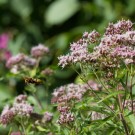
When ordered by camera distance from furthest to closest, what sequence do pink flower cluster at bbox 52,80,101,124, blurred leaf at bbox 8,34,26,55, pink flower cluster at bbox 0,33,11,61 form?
blurred leaf at bbox 8,34,26,55
pink flower cluster at bbox 0,33,11,61
pink flower cluster at bbox 52,80,101,124

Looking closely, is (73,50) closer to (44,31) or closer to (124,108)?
(124,108)

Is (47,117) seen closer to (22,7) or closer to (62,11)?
(62,11)

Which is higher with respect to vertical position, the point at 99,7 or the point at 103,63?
the point at 99,7

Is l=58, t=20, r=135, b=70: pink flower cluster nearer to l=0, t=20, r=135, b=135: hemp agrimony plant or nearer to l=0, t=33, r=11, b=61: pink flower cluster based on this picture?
l=0, t=20, r=135, b=135: hemp agrimony plant

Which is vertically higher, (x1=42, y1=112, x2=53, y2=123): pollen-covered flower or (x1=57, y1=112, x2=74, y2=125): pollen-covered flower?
(x1=42, y1=112, x2=53, y2=123): pollen-covered flower

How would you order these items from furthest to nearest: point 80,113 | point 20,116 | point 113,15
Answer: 1. point 113,15
2. point 20,116
3. point 80,113

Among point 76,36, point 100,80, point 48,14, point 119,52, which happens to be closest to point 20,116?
point 100,80

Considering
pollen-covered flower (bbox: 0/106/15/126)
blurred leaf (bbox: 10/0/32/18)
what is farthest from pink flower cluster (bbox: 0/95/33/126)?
blurred leaf (bbox: 10/0/32/18)

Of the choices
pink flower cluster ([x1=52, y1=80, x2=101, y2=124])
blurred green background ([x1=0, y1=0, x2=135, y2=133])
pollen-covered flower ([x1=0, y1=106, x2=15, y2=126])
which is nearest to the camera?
pink flower cluster ([x1=52, y1=80, x2=101, y2=124])
